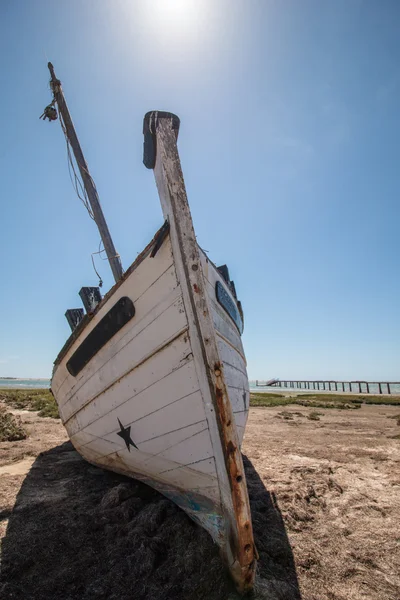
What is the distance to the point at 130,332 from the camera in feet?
11.0

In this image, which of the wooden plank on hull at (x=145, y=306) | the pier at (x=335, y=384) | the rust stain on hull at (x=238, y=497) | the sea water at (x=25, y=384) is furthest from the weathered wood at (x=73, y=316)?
the sea water at (x=25, y=384)

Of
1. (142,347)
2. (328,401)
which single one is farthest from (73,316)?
(328,401)

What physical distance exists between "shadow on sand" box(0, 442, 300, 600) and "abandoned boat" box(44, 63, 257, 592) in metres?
0.19

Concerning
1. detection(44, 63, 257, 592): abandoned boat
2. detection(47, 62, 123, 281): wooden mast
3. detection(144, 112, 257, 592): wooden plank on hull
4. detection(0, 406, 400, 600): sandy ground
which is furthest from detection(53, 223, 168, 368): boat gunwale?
detection(47, 62, 123, 281): wooden mast

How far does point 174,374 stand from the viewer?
2875 mm

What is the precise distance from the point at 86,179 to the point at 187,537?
23.3 feet

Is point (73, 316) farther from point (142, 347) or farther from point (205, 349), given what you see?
point (205, 349)

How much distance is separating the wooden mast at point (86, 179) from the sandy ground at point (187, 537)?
13.8 feet

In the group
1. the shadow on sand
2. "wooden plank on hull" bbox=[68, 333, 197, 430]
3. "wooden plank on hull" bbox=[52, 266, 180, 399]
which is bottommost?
the shadow on sand

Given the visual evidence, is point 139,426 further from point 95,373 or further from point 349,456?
point 349,456

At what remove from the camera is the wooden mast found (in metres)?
6.77

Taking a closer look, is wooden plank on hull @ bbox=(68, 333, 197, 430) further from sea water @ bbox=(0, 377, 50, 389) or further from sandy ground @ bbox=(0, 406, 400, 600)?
sea water @ bbox=(0, 377, 50, 389)

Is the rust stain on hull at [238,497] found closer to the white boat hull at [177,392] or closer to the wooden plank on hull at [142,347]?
the white boat hull at [177,392]

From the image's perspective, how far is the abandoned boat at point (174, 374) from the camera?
2473mm
